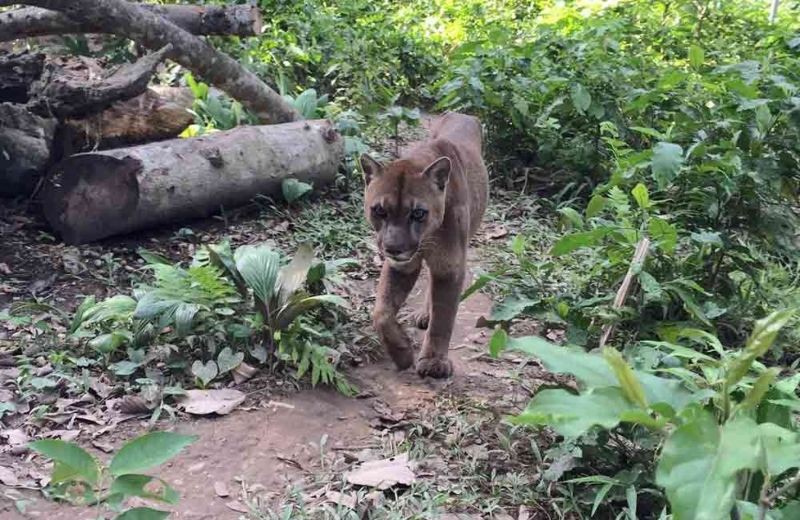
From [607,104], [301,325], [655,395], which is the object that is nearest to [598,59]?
[607,104]

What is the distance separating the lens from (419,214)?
5348 millimetres

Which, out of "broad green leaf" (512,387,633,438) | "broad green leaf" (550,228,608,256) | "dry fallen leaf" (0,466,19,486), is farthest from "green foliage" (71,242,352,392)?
"broad green leaf" (512,387,633,438)

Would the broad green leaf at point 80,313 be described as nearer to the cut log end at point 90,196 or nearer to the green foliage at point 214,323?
the green foliage at point 214,323

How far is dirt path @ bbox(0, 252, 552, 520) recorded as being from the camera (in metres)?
3.98

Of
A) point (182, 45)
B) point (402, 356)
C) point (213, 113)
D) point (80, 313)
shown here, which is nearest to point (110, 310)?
point (80, 313)

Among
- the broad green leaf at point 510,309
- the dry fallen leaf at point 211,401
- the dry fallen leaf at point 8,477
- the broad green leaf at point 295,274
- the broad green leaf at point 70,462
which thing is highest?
the broad green leaf at point 70,462

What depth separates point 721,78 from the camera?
6930mm

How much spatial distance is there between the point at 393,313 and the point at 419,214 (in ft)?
2.19

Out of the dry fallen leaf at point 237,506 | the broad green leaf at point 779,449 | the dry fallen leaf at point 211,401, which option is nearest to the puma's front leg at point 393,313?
the dry fallen leaf at point 211,401

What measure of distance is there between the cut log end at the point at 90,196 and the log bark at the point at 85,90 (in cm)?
44

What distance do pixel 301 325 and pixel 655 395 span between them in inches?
116

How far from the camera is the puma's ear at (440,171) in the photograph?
550 cm

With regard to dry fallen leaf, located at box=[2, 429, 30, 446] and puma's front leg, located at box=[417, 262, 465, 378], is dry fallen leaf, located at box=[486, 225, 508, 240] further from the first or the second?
dry fallen leaf, located at box=[2, 429, 30, 446]

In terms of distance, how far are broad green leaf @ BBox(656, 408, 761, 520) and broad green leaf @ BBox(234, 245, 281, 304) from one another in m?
3.29
